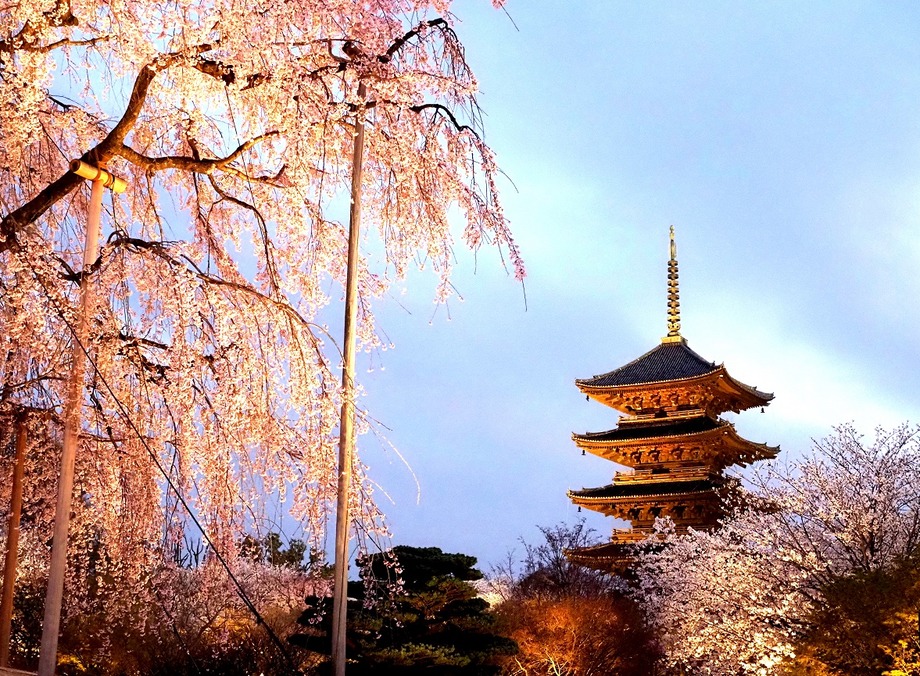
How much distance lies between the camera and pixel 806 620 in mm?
13266

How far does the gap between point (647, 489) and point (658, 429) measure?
1976 mm

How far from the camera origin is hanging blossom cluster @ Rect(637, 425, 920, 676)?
14117 millimetres

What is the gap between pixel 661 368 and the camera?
28750mm

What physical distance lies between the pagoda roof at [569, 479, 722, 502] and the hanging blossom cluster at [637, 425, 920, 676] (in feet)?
23.4

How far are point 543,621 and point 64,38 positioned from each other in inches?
628

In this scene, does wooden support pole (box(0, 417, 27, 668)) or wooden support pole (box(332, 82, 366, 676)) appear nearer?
wooden support pole (box(332, 82, 366, 676))

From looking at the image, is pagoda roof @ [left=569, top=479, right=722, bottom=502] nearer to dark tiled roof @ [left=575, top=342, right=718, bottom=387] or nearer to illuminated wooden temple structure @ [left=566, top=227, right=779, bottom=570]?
illuminated wooden temple structure @ [left=566, top=227, right=779, bottom=570]

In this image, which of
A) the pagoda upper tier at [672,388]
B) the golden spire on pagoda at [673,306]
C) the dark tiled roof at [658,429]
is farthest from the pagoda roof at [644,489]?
the golden spire on pagoda at [673,306]

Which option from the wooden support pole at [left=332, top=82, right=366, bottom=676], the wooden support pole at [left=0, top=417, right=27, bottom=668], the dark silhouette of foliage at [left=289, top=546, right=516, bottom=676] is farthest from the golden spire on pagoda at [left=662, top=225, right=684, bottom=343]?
the wooden support pole at [left=332, top=82, right=366, bottom=676]

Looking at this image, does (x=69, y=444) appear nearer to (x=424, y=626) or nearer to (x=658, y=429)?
(x=424, y=626)

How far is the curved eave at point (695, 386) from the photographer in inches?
1064

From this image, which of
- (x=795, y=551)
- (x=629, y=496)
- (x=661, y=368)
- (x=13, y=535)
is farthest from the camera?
(x=661, y=368)

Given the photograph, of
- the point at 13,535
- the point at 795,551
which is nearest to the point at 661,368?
the point at 795,551

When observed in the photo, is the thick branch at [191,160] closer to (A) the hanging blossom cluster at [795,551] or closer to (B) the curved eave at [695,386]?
(A) the hanging blossom cluster at [795,551]
